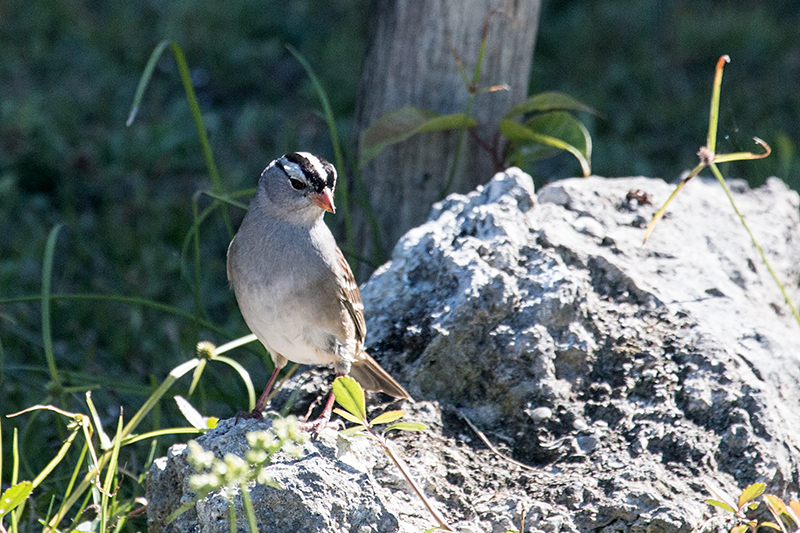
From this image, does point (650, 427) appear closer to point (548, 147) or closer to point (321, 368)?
point (321, 368)

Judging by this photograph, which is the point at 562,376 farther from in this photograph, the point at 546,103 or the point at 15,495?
the point at 15,495

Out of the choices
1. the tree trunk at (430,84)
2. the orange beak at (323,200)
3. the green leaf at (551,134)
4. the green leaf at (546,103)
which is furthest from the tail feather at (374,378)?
the green leaf at (546,103)

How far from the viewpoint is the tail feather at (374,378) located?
3227 millimetres

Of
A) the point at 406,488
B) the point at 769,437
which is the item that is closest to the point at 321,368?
the point at 406,488

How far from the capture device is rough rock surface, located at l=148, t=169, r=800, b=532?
111 inches

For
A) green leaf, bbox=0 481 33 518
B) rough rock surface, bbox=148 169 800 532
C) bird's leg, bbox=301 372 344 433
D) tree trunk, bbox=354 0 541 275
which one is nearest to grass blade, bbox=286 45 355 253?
tree trunk, bbox=354 0 541 275

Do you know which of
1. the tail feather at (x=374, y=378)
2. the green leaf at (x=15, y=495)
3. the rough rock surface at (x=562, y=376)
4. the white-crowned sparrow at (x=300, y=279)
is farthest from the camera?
the tail feather at (x=374, y=378)

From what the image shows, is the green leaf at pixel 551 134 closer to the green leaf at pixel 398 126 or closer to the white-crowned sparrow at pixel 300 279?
the green leaf at pixel 398 126

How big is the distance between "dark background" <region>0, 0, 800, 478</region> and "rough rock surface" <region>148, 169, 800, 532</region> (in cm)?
84

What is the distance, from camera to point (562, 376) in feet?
10.7

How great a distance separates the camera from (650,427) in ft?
10.1

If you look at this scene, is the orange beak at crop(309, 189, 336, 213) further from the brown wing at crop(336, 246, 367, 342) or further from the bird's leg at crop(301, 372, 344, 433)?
the bird's leg at crop(301, 372, 344, 433)

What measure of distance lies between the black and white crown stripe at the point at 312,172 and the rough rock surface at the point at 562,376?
2.06 feet

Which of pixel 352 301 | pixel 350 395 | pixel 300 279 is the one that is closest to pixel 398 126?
pixel 352 301
